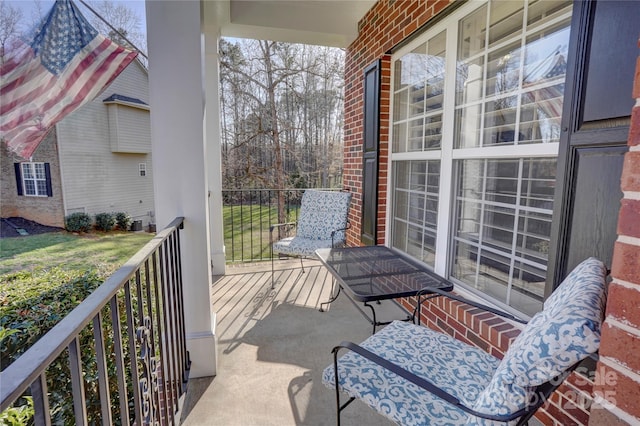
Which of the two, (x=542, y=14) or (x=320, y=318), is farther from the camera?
(x=320, y=318)

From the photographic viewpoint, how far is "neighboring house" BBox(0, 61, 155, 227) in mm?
6055

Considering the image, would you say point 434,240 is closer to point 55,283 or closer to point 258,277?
point 258,277

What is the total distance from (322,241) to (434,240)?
1.27 metres

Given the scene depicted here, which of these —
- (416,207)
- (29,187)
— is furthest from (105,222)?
(416,207)

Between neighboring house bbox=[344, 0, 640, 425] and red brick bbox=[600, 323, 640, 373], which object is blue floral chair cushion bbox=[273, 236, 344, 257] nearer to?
neighboring house bbox=[344, 0, 640, 425]

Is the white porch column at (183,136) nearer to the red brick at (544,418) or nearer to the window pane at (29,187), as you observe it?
the red brick at (544,418)

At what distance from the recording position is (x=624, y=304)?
0.68 metres

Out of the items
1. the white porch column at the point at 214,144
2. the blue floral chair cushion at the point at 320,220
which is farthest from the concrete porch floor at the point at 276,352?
the blue floral chair cushion at the point at 320,220

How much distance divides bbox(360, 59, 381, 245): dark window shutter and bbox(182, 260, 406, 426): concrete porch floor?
0.77m

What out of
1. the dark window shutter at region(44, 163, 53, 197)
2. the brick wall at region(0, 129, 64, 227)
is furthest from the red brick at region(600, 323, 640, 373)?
the dark window shutter at region(44, 163, 53, 197)

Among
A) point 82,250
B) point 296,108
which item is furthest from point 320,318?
point 296,108

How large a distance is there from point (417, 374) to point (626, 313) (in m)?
0.81

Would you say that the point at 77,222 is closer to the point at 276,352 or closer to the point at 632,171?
the point at 276,352

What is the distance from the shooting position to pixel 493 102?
1.93 meters
